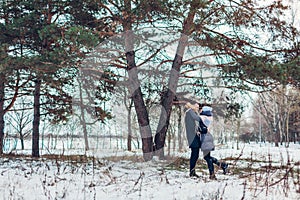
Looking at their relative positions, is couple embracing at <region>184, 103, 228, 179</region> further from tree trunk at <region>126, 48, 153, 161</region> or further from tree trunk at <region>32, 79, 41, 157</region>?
tree trunk at <region>32, 79, 41, 157</region>

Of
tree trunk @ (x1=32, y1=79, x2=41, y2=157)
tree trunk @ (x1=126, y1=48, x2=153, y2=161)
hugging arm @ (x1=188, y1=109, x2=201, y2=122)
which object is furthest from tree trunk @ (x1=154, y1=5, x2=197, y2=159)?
tree trunk @ (x1=32, y1=79, x2=41, y2=157)

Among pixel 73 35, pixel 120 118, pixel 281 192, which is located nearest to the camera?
pixel 281 192

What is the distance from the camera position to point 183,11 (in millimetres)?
7668

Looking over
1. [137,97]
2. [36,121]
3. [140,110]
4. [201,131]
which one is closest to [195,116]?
[201,131]

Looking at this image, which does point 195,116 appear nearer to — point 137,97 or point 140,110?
point 140,110

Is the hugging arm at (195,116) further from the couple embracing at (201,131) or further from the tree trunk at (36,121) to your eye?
the tree trunk at (36,121)

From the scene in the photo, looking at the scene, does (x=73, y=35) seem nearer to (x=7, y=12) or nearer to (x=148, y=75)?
(x=148, y=75)

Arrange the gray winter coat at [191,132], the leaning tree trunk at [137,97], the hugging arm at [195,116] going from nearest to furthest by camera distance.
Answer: the hugging arm at [195,116] → the gray winter coat at [191,132] → the leaning tree trunk at [137,97]

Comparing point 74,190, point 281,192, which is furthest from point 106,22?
point 281,192

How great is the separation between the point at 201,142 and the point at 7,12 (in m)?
8.39

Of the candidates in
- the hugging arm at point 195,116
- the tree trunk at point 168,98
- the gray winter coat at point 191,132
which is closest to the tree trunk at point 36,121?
the tree trunk at point 168,98

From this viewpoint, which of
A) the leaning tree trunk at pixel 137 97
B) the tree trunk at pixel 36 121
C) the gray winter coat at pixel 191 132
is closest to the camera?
the gray winter coat at pixel 191 132

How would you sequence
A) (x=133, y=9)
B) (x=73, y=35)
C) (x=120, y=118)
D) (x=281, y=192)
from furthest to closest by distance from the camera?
(x=120, y=118) < (x=133, y=9) < (x=73, y=35) < (x=281, y=192)

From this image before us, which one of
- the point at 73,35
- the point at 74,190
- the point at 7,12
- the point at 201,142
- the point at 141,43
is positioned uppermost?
the point at 7,12
